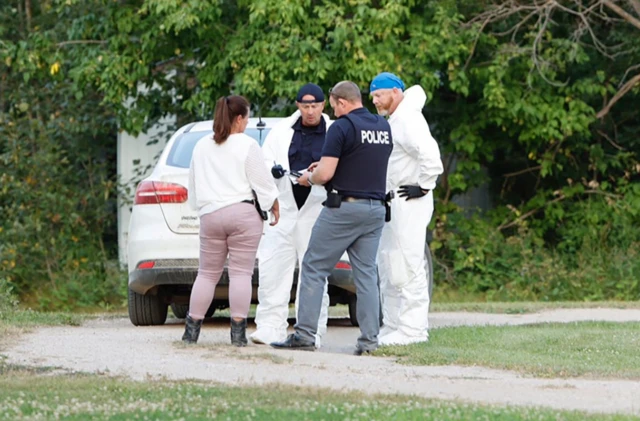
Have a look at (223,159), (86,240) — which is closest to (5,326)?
(223,159)

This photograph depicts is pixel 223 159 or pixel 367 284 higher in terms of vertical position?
pixel 223 159

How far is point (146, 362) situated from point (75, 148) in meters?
12.3

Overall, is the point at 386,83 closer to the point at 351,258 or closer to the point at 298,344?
the point at 351,258

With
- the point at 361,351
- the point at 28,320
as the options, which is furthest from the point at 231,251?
the point at 28,320

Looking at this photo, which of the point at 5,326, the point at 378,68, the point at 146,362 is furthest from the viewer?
the point at 378,68

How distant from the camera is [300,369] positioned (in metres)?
8.20

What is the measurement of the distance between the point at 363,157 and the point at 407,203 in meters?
0.68

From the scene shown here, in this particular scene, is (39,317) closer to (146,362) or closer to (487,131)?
(146,362)

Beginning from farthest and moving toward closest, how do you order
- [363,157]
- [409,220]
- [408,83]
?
1. [408,83]
2. [409,220]
3. [363,157]

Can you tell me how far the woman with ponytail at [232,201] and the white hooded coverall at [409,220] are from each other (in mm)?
869

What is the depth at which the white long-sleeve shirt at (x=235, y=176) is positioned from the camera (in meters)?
9.26

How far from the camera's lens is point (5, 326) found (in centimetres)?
1069

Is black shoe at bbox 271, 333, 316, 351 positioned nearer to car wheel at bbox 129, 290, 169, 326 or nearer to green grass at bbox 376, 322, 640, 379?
green grass at bbox 376, 322, 640, 379

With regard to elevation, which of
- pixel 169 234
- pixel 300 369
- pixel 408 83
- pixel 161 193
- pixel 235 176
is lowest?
pixel 300 369
